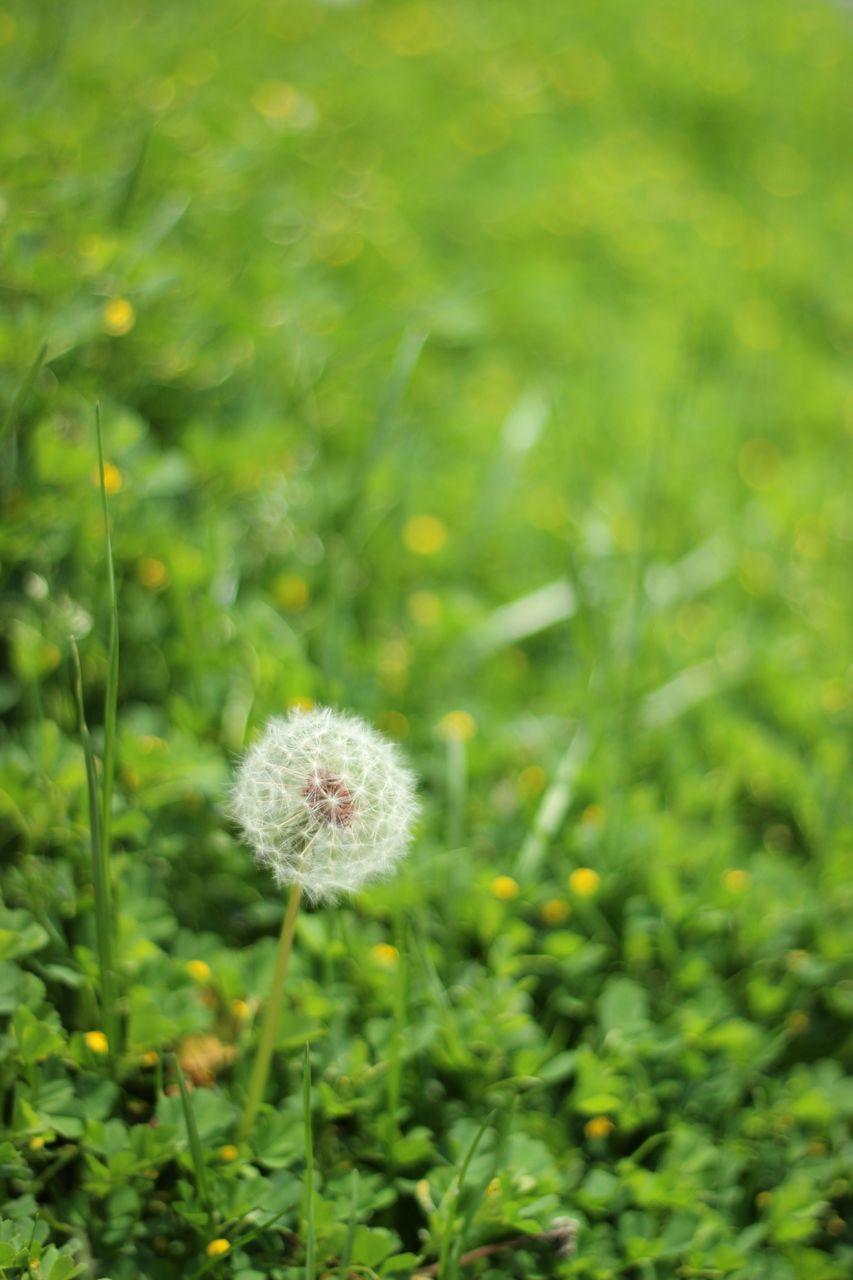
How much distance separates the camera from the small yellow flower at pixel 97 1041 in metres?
1.46

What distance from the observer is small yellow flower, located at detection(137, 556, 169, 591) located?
2096 millimetres

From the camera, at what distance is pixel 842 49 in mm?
6598

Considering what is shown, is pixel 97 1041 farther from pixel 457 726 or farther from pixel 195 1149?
pixel 457 726

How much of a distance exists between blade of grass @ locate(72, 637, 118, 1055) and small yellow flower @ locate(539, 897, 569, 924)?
0.78m

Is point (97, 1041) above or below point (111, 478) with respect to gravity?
below

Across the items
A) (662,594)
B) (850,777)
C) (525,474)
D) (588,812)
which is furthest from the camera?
(525,474)

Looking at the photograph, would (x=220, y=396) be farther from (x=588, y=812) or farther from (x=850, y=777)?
(x=850, y=777)

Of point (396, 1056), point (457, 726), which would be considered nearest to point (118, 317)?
point (457, 726)

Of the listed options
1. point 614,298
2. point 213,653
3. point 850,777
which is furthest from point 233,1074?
point 614,298

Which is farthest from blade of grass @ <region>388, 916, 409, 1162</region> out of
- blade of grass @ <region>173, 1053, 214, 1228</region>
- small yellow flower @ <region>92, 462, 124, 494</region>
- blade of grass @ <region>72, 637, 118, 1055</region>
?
small yellow flower @ <region>92, 462, 124, 494</region>

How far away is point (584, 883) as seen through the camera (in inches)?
74.1

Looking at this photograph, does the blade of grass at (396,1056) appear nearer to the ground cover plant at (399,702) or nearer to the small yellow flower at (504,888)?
the ground cover plant at (399,702)

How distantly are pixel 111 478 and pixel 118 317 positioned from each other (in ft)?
1.43

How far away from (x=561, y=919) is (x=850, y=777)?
2.63 ft
